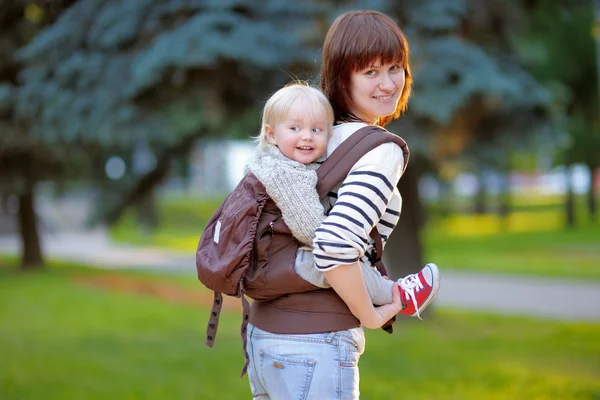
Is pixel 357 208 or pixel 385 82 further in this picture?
pixel 385 82

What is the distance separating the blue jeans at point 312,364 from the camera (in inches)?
74.8

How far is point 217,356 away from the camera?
24.9 feet

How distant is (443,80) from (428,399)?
2546 millimetres

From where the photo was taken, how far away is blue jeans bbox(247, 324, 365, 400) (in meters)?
1.90

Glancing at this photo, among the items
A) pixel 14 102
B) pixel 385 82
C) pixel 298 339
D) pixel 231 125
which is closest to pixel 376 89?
pixel 385 82

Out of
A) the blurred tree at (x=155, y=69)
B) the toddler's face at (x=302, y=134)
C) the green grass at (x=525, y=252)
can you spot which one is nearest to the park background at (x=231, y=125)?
the blurred tree at (x=155, y=69)

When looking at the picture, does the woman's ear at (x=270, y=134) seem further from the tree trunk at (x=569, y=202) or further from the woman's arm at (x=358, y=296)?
the tree trunk at (x=569, y=202)

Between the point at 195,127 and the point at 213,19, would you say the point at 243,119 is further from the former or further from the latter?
the point at 213,19

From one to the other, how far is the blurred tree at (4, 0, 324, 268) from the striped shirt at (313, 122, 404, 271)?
3965mm

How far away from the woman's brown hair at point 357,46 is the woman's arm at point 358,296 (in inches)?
19.5

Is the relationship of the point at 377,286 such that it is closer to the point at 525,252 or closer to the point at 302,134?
the point at 302,134

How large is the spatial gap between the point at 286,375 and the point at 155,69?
161 inches

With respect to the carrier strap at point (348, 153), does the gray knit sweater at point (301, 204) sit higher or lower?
lower

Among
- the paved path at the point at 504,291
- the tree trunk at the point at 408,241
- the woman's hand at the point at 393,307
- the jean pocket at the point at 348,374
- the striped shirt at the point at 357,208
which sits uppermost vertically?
the striped shirt at the point at 357,208
